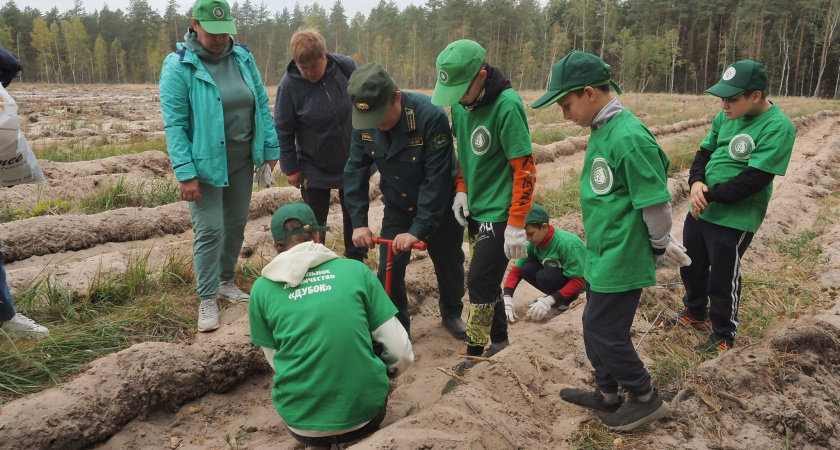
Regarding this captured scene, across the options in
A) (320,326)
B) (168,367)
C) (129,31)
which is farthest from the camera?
(129,31)

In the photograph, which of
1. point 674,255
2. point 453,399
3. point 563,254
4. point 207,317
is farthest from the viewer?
point 563,254

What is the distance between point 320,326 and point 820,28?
190 ft

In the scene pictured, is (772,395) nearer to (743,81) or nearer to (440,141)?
(743,81)

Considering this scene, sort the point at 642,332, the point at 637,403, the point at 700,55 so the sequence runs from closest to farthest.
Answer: the point at 637,403
the point at 642,332
the point at 700,55

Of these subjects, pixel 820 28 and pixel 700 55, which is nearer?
pixel 820 28

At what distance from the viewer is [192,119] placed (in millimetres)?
3859

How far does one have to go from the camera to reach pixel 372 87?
298 centimetres

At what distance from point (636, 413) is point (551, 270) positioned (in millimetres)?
2201

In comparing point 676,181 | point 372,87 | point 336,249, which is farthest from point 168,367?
point 676,181

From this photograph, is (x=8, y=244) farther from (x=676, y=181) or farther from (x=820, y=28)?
(x=820, y=28)

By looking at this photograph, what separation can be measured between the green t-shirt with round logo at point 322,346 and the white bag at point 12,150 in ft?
5.76

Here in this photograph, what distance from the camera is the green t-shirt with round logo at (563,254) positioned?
15.7ft

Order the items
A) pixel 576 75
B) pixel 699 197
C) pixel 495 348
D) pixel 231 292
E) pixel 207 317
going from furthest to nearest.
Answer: pixel 231 292 < pixel 207 317 < pixel 495 348 < pixel 699 197 < pixel 576 75

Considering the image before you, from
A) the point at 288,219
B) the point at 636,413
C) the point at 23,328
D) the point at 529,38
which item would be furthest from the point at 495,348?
the point at 529,38
